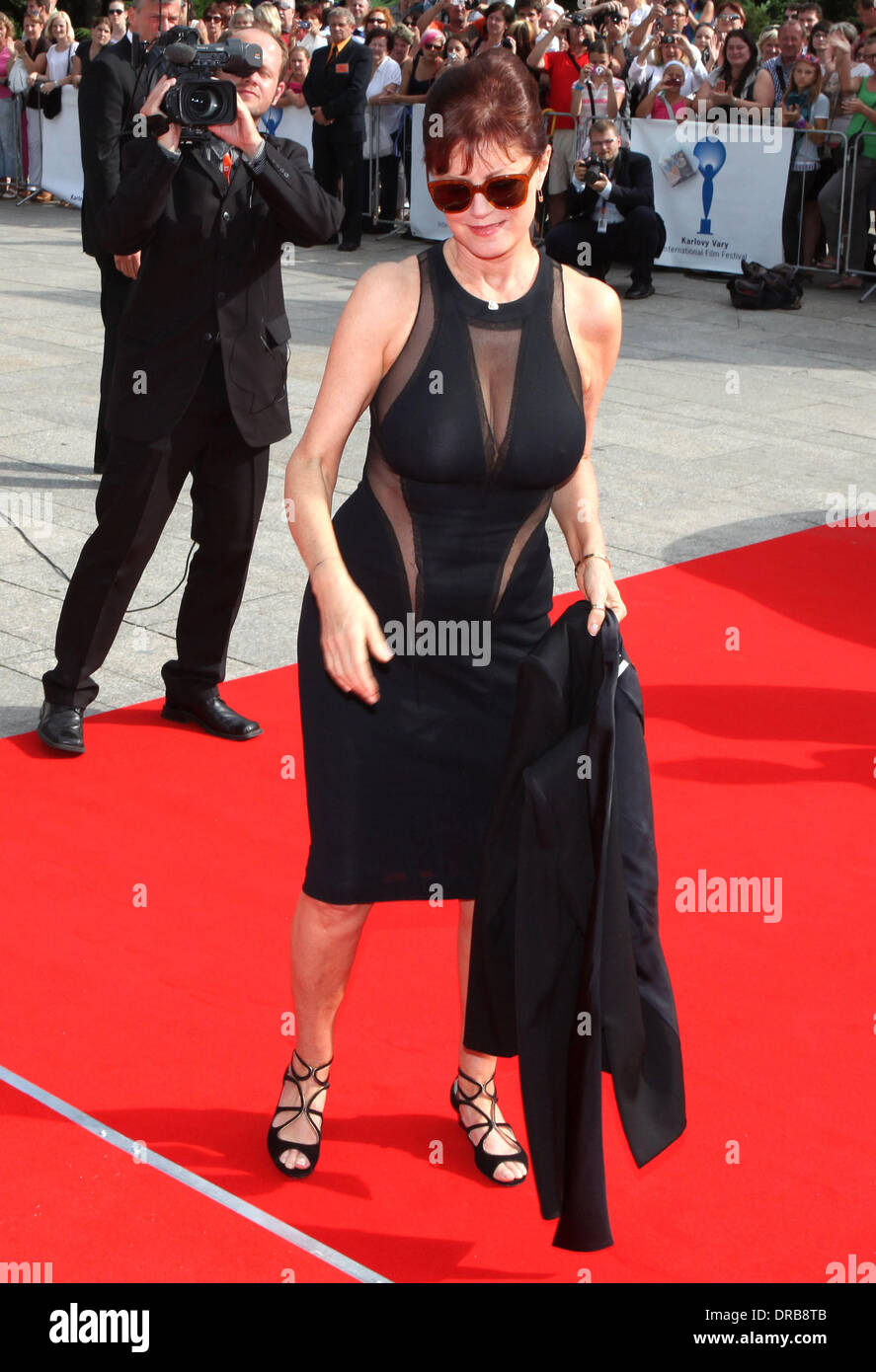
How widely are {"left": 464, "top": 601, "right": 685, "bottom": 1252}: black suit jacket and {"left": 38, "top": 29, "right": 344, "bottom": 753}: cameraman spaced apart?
8.13 feet

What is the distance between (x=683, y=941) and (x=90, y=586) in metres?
2.24

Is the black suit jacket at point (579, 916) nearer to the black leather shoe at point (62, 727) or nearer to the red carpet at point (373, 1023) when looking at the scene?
the red carpet at point (373, 1023)

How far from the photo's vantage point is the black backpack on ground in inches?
556

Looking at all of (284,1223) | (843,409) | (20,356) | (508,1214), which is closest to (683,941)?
(508,1214)

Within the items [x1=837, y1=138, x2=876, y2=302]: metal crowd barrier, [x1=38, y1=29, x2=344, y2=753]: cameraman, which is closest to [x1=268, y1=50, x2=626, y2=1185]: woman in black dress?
[x1=38, y1=29, x2=344, y2=753]: cameraman

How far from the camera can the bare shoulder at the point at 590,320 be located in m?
3.11

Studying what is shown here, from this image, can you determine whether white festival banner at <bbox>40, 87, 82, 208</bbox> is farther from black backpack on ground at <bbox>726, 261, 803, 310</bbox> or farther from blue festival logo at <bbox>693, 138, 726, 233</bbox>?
black backpack on ground at <bbox>726, 261, 803, 310</bbox>

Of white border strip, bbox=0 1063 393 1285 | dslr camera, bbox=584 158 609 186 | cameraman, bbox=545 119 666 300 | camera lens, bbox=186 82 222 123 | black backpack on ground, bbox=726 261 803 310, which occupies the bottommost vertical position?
white border strip, bbox=0 1063 393 1285

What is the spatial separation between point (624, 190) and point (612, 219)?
0.26 metres

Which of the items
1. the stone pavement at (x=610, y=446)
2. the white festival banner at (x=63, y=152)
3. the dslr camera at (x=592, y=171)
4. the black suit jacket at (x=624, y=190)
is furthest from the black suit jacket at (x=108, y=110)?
the white festival banner at (x=63, y=152)

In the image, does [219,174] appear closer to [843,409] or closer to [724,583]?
[724,583]

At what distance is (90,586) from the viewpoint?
5.36 m

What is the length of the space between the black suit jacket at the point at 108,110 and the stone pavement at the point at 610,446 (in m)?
1.59

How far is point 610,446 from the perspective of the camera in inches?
380
